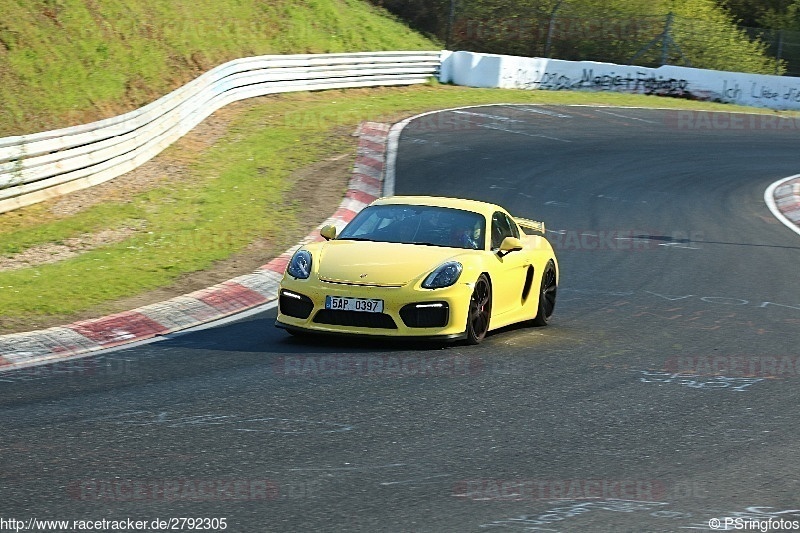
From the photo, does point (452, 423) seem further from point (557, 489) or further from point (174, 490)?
point (174, 490)

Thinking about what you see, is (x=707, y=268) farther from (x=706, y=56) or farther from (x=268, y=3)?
(x=706, y=56)

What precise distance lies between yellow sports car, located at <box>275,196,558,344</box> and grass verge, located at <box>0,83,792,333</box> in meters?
2.38

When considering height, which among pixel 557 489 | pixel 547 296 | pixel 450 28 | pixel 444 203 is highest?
pixel 450 28

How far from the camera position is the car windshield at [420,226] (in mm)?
10688

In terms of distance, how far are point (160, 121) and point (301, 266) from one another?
11.8 meters

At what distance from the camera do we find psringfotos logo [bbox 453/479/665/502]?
18.8ft

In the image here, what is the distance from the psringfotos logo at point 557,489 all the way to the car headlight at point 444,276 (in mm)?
3849

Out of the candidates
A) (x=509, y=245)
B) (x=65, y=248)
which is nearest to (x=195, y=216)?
(x=65, y=248)

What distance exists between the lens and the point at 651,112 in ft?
106

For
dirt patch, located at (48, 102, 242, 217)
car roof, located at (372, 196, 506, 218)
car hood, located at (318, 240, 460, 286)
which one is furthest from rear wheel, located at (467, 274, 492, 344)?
dirt patch, located at (48, 102, 242, 217)

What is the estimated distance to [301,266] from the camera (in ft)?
33.1

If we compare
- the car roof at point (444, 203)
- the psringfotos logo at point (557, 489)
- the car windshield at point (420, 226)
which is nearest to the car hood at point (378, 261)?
the car windshield at point (420, 226)

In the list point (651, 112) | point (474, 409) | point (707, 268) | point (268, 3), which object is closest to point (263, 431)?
point (474, 409)

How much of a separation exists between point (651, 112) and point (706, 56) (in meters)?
9.03
